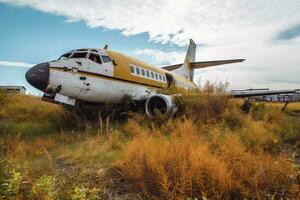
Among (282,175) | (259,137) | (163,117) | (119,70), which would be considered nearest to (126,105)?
(119,70)

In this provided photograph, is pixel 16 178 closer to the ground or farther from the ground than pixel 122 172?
farther from the ground

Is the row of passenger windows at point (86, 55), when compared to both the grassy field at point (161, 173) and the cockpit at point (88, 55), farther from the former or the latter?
the grassy field at point (161, 173)

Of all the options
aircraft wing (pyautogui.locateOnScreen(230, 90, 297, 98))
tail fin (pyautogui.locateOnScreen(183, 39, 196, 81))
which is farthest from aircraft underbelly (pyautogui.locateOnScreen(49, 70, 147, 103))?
tail fin (pyautogui.locateOnScreen(183, 39, 196, 81))

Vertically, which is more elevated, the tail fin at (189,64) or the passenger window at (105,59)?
the tail fin at (189,64)

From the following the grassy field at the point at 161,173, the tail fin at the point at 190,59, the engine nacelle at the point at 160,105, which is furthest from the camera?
the tail fin at the point at 190,59

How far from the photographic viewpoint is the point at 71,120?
11273 millimetres

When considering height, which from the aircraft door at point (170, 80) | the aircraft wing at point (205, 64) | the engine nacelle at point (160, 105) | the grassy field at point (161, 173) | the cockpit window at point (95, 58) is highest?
the aircraft wing at point (205, 64)

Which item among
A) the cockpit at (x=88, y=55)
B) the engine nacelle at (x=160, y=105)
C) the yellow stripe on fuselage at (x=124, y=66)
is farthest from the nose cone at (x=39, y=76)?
the engine nacelle at (x=160, y=105)

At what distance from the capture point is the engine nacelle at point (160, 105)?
10.6 m

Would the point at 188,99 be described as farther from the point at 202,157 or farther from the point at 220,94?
the point at 202,157

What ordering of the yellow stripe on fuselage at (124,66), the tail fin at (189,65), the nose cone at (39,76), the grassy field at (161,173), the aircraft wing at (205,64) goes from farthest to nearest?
the tail fin at (189,65) → the aircraft wing at (205,64) → the yellow stripe on fuselage at (124,66) → the nose cone at (39,76) → the grassy field at (161,173)

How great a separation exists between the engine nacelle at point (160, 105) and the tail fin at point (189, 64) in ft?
38.9

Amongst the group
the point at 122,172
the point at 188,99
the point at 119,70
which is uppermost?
the point at 119,70

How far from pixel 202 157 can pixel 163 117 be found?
620cm
